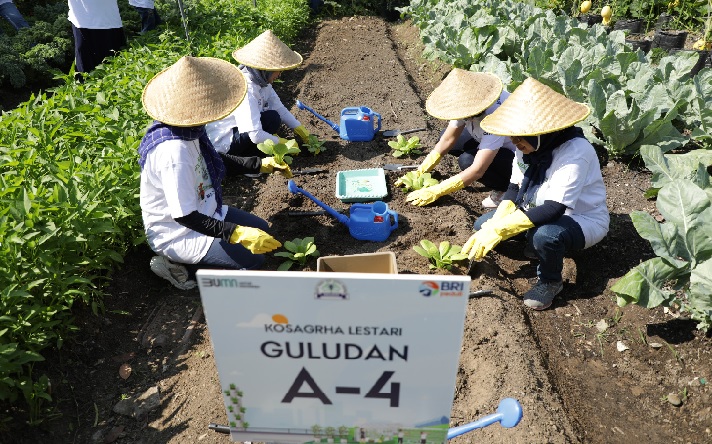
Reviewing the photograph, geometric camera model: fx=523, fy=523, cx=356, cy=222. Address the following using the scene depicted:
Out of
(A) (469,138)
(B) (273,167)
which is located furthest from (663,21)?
(B) (273,167)

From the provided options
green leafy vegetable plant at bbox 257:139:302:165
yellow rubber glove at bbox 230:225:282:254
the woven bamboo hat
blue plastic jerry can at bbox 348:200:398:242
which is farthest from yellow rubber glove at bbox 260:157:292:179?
yellow rubber glove at bbox 230:225:282:254

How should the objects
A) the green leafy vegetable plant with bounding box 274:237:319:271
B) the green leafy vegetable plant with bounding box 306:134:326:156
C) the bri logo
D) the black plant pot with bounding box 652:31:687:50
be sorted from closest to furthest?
1. the bri logo
2. the green leafy vegetable plant with bounding box 274:237:319:271
3. the green leafy vegetable plant with bounding box 306:134:326:156
4. the black plant pot with bounding box 652:31:687:50

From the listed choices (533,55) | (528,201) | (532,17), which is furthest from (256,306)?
(532,17)

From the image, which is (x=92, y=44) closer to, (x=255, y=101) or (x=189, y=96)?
(x=255, y=101)

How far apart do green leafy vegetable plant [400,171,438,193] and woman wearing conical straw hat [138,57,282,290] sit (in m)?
1.40

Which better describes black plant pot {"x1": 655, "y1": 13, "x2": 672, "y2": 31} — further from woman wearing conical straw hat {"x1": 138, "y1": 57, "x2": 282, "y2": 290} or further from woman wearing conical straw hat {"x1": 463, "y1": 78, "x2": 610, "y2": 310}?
woman wearing conical straw hat {"x1": 138, "y1": 57, "x2": 282, "y2": 290}

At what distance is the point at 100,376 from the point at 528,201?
8.25 feet

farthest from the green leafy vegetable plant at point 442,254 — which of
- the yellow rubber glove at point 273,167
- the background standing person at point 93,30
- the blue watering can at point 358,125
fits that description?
the background standing person at point 93,30

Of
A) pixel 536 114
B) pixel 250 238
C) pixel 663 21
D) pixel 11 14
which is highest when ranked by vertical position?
pixel 536 114

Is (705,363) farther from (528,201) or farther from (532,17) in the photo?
(532,17)

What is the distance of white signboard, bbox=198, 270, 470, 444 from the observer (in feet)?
4.46

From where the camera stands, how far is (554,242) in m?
2.89

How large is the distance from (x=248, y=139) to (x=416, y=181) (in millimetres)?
1506

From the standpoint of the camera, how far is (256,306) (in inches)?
55.2
